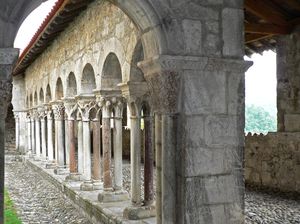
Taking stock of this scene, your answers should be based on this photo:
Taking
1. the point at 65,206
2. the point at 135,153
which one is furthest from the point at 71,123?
the point at 135,153

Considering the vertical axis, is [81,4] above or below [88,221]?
above

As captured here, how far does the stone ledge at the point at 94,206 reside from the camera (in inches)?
209

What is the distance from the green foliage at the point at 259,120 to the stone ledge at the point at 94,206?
2338cm

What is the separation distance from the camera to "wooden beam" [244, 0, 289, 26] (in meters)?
7.47

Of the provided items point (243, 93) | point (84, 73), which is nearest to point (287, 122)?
point (84, 73)

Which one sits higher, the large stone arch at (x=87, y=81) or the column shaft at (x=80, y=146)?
the large stone arch at (x=87, y=81)

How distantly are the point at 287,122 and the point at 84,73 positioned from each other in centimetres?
406

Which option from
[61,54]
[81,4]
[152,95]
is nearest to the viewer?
[152,95]

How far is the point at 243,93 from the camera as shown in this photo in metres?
3.36

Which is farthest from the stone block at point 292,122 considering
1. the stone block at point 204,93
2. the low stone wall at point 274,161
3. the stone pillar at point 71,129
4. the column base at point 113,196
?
the stone block at point 204,93

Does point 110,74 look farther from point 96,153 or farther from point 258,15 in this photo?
point 258,15

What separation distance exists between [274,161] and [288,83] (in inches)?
61.5

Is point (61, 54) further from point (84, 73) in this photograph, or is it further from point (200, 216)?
point (200, 216)

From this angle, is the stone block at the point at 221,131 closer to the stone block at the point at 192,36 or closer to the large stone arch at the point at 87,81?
the stone block at the point at 192,36
